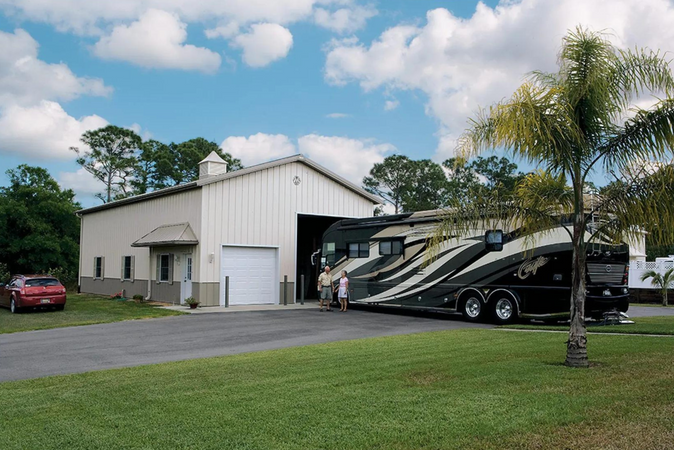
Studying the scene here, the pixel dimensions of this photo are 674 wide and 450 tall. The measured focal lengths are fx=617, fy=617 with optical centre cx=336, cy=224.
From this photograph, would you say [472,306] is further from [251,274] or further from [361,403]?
[361,403]

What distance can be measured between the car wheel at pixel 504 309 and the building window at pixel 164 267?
1391 cm

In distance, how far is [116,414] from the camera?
6742 mm

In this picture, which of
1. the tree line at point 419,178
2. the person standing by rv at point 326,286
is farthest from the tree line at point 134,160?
the person standing by rv at point 326,286

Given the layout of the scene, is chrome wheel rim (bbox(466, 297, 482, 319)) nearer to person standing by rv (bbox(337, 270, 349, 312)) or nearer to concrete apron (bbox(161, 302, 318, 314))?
person standing by rv (bbox(337, 270, 349, 312))

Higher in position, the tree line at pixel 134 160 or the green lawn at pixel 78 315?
the tree line at pixel 134 160

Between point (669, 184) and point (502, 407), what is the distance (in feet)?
13.4

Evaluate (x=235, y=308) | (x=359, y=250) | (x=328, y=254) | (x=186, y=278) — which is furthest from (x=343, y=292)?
(x=186, y=278)

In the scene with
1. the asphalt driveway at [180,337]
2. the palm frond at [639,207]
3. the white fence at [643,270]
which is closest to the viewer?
the palm frond at [639,207]

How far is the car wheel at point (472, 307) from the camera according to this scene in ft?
57.0

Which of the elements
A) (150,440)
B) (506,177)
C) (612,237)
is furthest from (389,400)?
(506,177)

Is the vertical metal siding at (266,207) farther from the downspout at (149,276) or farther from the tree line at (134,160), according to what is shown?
the tree line at (134,160)

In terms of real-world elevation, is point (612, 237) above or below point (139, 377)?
above

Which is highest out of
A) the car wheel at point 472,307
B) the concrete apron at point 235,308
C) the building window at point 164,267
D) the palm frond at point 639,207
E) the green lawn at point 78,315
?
the palm frond at point 639,207

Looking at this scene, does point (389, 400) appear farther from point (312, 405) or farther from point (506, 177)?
point (506, 177)
